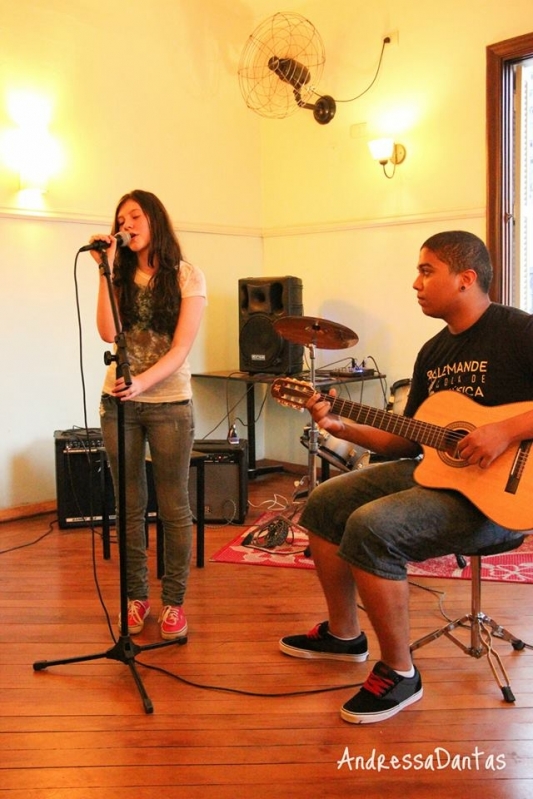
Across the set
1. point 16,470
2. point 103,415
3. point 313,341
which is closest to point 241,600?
point 103,415

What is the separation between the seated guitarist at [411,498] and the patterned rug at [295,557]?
0.91 meters

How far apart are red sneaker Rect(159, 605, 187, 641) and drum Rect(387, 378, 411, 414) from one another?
6.25ft

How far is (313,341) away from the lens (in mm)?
3449

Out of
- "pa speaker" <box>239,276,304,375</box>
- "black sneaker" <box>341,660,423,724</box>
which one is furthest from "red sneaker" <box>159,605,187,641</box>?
"pa speaker" <box>239,276,304,375</box>

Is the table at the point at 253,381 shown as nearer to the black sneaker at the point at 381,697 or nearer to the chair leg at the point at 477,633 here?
the chair leg at the point at 477,633

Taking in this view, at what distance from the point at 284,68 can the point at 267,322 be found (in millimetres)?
1571

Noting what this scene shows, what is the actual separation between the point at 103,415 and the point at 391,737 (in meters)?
1.27

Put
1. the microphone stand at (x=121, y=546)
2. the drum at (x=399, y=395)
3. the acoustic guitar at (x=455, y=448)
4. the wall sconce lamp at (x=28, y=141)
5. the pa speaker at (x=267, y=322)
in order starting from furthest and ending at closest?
the pa speaker at (x=267, y=322)
the drum at (x=399, y=395)
the wall sconce lamp at (x=28, y=141)
the microphone stand at (x=121, y=546)
the acoustic guitar at (x=455, y=448)

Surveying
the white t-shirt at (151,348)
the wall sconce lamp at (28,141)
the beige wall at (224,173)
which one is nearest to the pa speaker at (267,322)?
the beige wall at (224,173)

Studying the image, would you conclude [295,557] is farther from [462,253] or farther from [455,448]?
[462,253]

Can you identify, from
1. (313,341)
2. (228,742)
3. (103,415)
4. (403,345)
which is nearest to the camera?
(228,742)

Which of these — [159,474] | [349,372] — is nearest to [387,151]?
[349,372]

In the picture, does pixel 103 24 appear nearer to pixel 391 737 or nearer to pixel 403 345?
pixel 403 345

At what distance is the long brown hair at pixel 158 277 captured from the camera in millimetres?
2465
